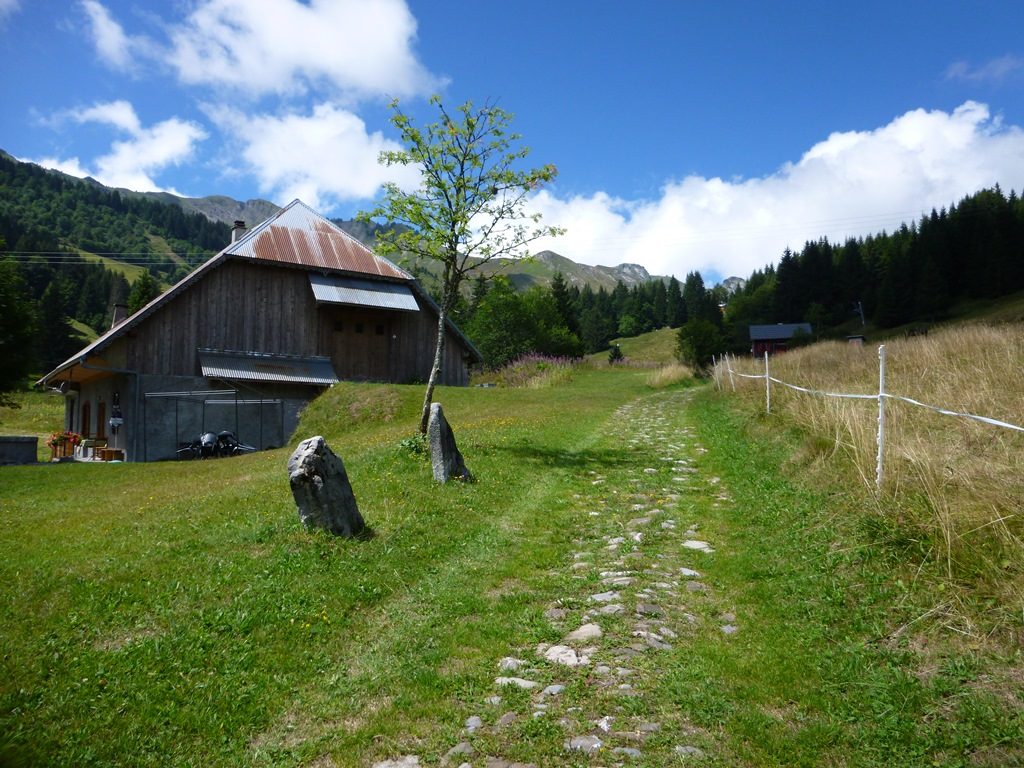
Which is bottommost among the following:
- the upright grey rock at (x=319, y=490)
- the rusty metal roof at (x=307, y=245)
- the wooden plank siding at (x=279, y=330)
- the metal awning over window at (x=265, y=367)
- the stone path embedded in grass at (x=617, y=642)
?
the stone path embedded in grass at (x=617, y=642)

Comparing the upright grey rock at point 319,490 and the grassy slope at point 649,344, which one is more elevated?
the grassy slope at point 649,344

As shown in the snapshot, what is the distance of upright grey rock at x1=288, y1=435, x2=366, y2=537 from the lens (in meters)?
7.64

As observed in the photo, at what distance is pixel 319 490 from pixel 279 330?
922 inches

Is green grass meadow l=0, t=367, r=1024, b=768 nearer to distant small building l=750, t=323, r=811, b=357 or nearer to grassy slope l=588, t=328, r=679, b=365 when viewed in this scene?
distant small building l=750, t=323, r=811, b=357

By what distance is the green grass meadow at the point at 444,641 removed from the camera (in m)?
3.82

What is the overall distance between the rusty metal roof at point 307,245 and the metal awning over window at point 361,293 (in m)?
0.50

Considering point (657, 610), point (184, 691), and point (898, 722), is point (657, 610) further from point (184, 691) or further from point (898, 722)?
point (184, 691)

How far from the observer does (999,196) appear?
89.1 m

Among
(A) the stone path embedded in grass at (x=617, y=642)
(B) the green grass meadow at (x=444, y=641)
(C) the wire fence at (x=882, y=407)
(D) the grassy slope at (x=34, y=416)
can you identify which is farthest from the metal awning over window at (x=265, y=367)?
(D) the grassy slope at (x=34, y=416)

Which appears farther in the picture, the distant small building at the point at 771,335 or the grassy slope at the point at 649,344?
the grassy slope at the point at 649,344

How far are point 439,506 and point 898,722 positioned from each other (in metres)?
6.64

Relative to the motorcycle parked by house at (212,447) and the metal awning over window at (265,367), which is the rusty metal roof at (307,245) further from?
the motorcycle parked by house at (212,447)

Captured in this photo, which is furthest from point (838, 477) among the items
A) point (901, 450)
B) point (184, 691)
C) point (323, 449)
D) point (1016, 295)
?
point (1016, 295)

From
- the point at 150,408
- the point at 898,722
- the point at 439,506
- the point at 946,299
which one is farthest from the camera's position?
the point at 946,299
